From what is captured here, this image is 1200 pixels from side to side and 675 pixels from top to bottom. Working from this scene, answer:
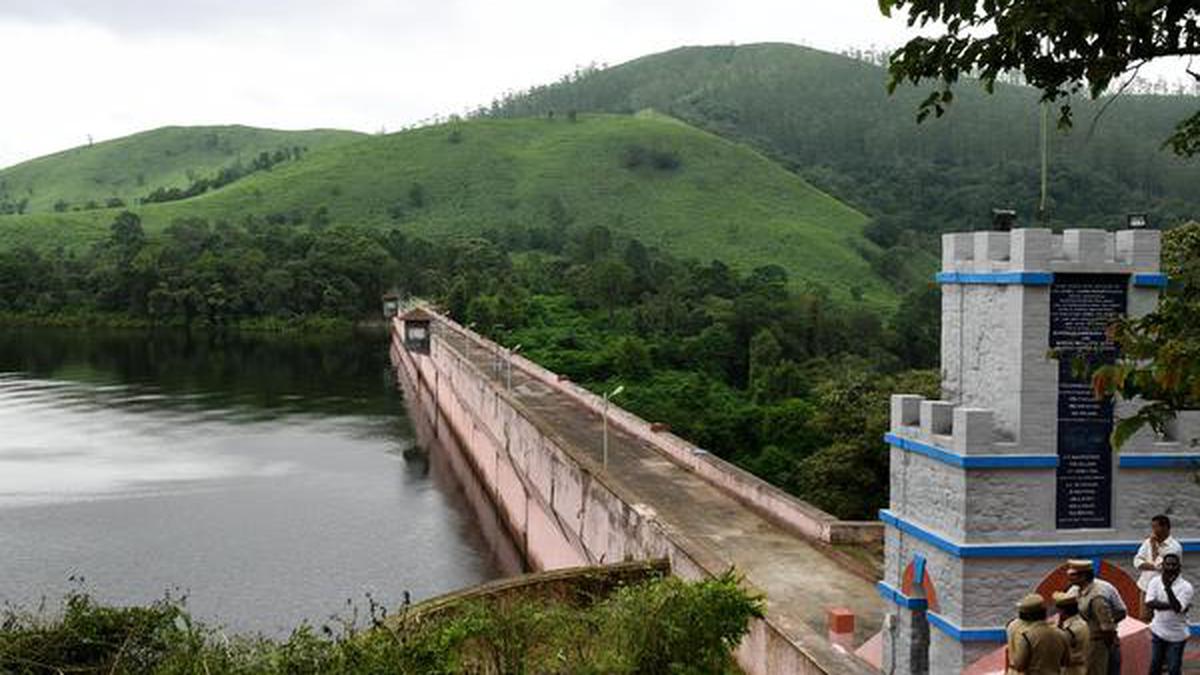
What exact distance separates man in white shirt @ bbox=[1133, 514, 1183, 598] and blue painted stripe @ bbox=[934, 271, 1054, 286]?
96.7 inches

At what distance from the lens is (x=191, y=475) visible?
1778 inches

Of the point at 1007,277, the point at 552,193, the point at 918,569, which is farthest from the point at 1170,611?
the point at 552,193

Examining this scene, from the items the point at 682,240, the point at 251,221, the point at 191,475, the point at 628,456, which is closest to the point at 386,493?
the point at 191,475

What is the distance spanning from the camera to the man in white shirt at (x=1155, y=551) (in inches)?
422

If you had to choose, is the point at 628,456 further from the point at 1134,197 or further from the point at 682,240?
the point at 1134,197

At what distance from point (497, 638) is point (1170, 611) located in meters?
6.35

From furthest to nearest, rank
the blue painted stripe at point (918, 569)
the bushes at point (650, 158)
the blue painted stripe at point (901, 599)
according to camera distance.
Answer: the bushes at point (650, 158)
the blue painted stripe at point (901, 599)
the blue painted stripe at point (918, 569)

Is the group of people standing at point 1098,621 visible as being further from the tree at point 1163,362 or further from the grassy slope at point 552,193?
the grassy slope at point 552,193

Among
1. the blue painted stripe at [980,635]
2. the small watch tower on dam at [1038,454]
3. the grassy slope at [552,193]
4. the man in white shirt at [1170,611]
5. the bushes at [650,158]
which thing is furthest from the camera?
the bushes at [650,158]

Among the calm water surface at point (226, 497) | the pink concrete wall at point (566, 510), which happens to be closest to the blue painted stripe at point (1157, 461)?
the pink concrete wall at point (566, 510)

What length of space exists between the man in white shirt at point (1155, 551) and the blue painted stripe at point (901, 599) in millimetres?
2279

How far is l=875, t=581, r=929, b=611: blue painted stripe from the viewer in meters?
12.5

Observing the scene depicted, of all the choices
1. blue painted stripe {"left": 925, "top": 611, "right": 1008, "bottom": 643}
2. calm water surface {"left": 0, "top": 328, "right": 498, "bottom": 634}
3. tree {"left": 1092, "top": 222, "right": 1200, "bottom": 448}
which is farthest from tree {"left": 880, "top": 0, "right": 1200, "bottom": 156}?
calm water surface {"left": 0, "top": 328, "right": 498, "bottom": 634}

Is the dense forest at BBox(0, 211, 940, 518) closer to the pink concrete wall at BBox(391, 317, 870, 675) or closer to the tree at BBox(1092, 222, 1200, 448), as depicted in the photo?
the pink concrete wall at BBox(391, 317, 870, 675)
